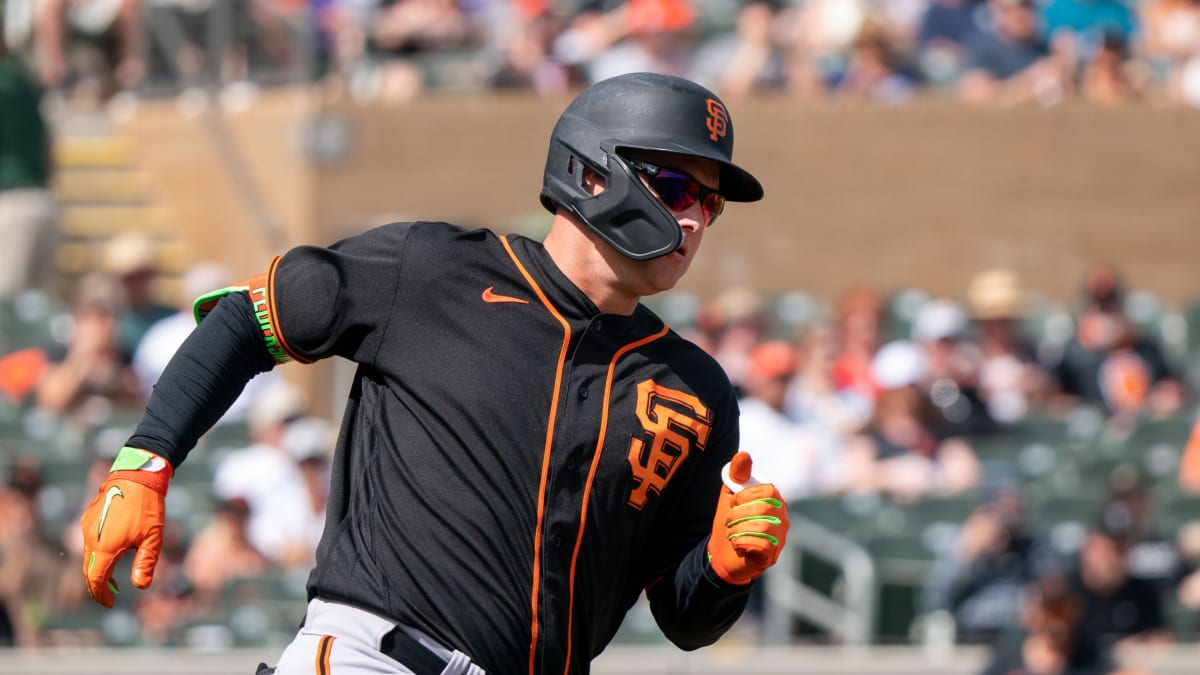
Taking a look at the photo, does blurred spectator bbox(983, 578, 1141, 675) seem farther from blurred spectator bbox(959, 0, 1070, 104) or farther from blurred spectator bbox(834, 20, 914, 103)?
blurred spectator bbox(959, 0, 1070, 104)

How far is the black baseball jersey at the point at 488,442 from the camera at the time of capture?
342 cm

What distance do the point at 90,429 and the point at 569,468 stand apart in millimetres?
6284

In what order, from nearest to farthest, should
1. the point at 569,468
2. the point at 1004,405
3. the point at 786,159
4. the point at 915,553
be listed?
the point at 569,468
the point at 915,553
the point at 1004,405
the point at 786,159

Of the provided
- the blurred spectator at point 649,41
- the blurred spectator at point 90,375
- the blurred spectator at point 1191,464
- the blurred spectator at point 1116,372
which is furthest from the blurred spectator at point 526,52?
the blurred spectator at point 1191,464

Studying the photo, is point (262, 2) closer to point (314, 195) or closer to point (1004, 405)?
point (314, 195)

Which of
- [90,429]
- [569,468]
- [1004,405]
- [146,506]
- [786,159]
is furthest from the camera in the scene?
[786,159]

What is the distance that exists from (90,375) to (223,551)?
170cm

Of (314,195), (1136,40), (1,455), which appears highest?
(1136,40)

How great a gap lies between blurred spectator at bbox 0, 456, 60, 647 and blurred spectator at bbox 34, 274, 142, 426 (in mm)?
1245

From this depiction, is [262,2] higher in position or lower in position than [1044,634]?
higher

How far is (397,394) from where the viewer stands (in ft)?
11.6

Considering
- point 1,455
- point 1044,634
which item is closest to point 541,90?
point 1,455

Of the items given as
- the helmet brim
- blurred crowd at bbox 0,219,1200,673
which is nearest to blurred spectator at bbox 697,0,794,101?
blurred crowd at bbox 0,219,1200,673

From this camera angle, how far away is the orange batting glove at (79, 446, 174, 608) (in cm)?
323
